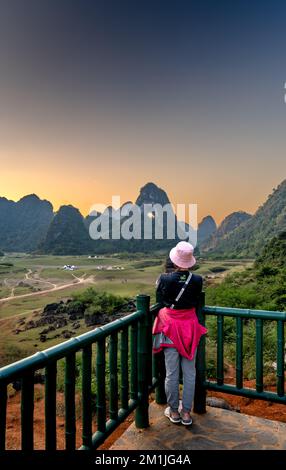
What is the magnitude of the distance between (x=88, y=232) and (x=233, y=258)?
2351 inches

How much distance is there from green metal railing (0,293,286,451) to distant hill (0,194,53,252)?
125 metres

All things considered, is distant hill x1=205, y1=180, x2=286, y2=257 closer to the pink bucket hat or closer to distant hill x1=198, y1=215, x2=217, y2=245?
the pink bucket hat

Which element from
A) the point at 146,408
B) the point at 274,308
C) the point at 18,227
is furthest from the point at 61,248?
the point at 146,408

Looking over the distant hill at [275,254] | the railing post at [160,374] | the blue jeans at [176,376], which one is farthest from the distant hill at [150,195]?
the blue jeans at [176,376]

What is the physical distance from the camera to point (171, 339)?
2.62 meters

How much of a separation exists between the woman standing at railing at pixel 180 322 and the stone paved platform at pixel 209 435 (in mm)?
138

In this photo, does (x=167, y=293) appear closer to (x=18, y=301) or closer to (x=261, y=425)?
(x=261, y=425)

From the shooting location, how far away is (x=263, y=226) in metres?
60.4

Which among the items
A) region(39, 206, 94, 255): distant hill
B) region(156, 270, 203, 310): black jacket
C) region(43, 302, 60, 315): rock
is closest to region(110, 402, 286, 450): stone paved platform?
region(156, 270, 203, 310): black jacket

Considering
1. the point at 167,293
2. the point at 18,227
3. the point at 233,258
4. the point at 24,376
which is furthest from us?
the point at 18,227

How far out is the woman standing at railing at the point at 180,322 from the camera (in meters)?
2.59

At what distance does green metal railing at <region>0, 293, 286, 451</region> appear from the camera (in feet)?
5.00

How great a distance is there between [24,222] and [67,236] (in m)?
50.6
